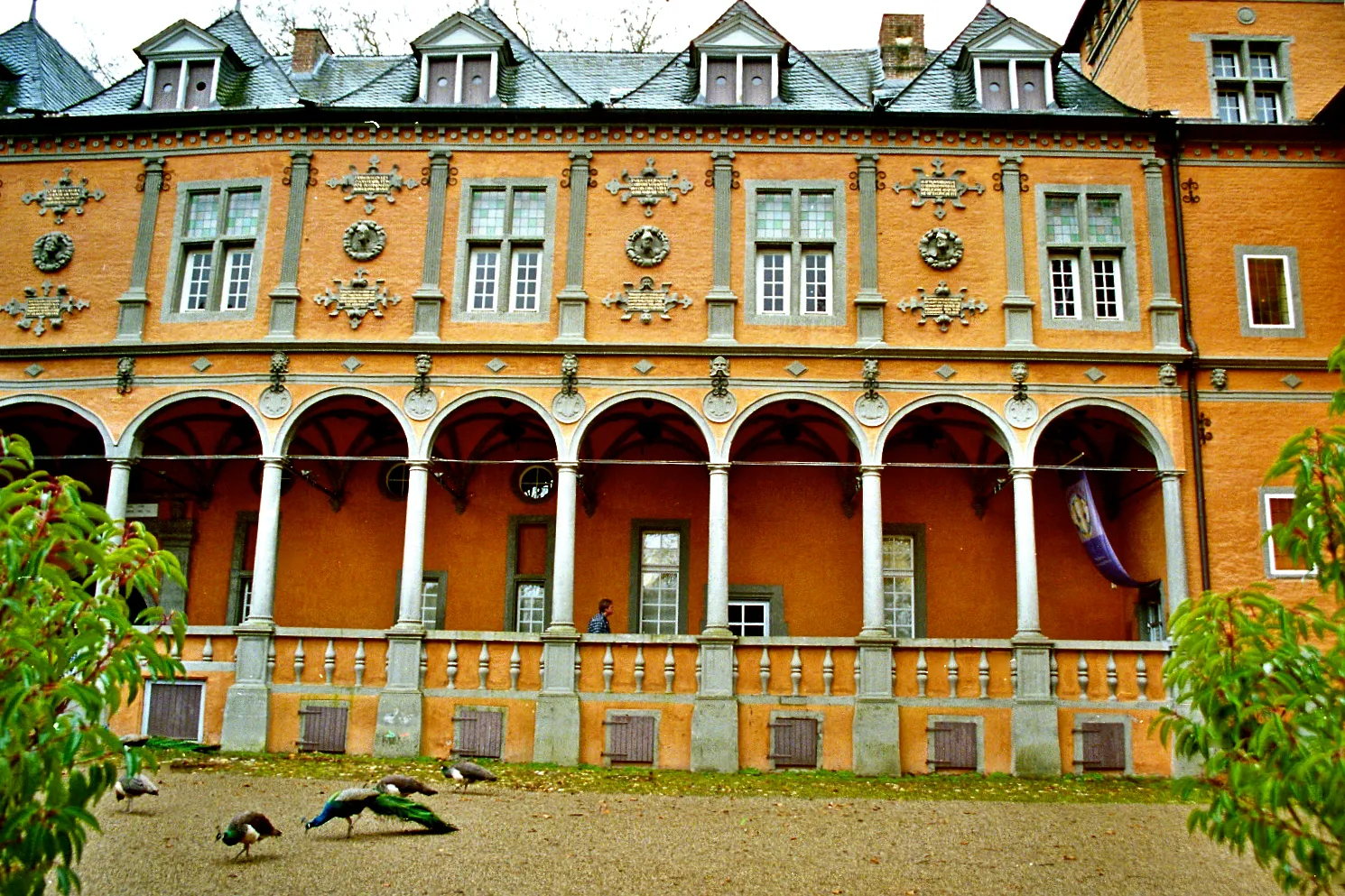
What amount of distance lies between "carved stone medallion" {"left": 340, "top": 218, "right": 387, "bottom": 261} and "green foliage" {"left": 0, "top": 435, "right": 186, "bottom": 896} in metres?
13.3

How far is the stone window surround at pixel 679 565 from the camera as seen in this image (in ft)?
65.2

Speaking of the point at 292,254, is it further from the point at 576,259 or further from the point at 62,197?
the point at 576,259

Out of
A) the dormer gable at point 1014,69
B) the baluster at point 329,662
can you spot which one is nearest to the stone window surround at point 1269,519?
the dormer gable at point 1014,69

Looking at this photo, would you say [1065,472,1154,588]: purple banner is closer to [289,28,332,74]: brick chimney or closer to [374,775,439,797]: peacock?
[374,775,439,797]: peacock

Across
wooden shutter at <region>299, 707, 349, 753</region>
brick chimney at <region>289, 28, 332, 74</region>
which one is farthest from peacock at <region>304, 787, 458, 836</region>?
brick chimney at <region>289, 28, 332, 74</region>

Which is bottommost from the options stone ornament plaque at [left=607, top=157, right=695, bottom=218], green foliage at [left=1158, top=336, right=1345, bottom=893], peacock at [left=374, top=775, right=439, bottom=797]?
peacock at [left=374, top=775, right=439, bottom=797]

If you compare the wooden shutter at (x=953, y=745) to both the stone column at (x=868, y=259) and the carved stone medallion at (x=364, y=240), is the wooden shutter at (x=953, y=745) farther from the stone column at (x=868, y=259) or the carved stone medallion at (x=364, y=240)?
the carved stone medallion at (x=364, y=240)

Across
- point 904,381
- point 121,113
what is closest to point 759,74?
point 904,381

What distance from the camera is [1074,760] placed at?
16.3 meters

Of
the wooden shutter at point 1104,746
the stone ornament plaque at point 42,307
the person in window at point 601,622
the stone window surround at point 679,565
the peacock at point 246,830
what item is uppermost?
the stone ornament plaque at point 42,307

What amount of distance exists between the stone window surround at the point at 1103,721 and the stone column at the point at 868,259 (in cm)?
606

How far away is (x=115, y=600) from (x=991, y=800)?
10677mm

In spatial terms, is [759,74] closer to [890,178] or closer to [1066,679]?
[890,178]

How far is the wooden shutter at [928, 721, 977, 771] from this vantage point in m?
16.3
